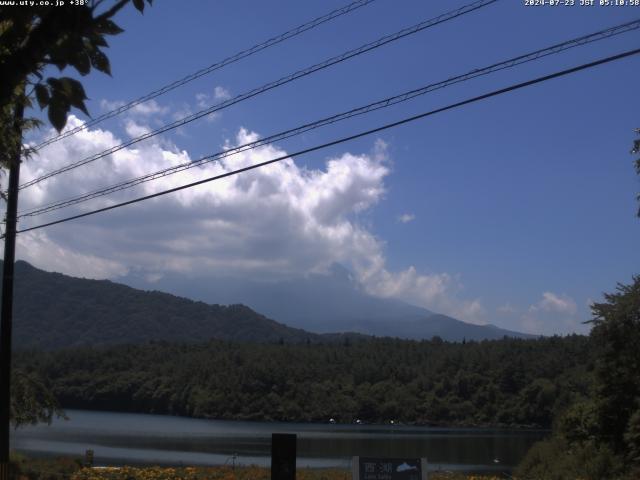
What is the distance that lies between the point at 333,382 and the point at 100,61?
109m

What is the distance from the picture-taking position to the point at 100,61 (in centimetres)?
449

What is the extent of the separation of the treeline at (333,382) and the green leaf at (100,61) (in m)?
85.5

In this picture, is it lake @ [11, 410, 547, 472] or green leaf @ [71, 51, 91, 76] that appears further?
lake @ [11, 410, 547, 472]

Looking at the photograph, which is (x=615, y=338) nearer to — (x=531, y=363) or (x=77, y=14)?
(x=77, y=14)

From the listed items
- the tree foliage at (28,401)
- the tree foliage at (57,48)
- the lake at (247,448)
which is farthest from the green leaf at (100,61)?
the lake at (247,448)

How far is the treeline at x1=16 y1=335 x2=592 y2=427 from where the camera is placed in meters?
94.4

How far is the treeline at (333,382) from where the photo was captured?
94.4 m

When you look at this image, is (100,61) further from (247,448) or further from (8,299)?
(247,448)

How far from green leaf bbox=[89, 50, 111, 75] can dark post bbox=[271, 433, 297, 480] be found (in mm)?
6111

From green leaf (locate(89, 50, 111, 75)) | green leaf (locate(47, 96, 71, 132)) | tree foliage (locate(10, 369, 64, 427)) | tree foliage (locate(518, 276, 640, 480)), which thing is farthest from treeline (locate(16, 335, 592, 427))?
green leaf (locate(47, 96, 71, 132))

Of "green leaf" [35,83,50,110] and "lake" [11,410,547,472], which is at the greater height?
"green leaf" [35,83,50,110]

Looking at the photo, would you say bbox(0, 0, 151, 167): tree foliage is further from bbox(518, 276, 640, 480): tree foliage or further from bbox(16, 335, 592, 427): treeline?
bbox(16, 335, 592, 427): treeline

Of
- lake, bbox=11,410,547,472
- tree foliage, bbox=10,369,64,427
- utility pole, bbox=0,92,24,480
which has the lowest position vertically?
lake, bbox=11,410,547,472

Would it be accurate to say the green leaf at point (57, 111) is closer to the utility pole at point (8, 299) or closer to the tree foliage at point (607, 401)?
the utility pole at point (8, 299)
